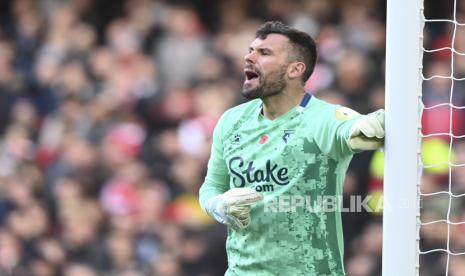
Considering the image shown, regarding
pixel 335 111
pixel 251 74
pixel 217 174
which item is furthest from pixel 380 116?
pixel 217 174

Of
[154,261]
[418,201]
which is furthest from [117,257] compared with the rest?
[418,201]

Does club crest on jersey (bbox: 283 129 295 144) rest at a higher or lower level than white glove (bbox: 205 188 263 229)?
higher

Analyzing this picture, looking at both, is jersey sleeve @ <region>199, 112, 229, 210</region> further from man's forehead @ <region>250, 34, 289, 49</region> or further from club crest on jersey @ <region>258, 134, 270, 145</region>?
man's forehead @ <region>250, 34, 289, 49</region>

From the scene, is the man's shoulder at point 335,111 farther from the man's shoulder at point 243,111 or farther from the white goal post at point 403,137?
the man's shoulder at point 243,111

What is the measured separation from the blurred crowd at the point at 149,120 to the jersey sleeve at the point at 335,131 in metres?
2.99

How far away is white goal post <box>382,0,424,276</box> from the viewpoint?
5.41 metres

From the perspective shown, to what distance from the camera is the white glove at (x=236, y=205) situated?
552cm

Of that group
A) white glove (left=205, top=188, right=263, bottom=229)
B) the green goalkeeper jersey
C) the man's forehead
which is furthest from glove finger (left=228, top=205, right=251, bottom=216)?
the man's forehead

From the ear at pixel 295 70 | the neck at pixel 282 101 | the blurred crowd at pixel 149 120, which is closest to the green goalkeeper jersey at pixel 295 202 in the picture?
the neck at pixel 282 101

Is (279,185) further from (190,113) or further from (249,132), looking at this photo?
(190,113)

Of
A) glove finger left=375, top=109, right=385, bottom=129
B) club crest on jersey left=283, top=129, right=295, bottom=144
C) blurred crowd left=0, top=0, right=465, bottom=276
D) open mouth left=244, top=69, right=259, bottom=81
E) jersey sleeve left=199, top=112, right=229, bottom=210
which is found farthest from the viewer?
blurred crowd left=0, top=0, right=465, bottom=276

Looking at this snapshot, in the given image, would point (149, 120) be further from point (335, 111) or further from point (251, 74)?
point (335, 111)

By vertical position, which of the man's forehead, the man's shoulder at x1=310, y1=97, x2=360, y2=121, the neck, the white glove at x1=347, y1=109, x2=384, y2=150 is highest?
the man's forehead

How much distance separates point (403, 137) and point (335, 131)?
0.34 metres
